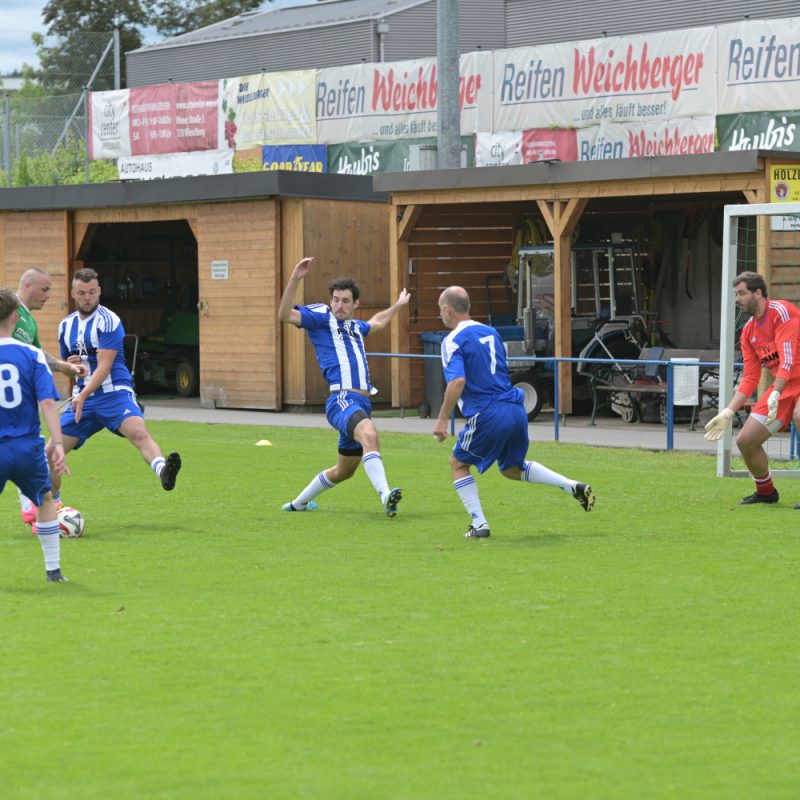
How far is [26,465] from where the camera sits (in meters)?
9.16

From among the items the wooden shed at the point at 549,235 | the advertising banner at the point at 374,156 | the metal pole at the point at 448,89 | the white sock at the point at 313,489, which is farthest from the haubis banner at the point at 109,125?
the white sock at the point at 313,489

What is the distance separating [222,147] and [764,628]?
102ft

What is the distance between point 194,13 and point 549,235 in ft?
170

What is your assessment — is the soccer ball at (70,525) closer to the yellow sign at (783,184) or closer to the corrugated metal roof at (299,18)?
the yellow sign at (783,184)

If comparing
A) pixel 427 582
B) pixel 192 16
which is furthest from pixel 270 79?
pixel 192 16

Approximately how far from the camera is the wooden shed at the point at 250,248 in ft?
78.5

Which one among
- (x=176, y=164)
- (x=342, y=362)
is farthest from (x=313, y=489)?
(x=176, y=164)

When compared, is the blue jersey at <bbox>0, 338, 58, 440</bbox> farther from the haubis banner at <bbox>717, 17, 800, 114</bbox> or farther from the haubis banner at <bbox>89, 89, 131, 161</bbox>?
the haubis banner at <bbox>89, 89, 131, 161</bbox>

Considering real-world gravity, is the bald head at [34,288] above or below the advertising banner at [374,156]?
below

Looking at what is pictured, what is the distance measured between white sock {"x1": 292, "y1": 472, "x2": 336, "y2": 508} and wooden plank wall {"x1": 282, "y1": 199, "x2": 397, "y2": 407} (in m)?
10.7

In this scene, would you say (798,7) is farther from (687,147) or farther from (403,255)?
(403,255)

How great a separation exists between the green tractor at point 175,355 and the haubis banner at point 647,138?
25.1 feet

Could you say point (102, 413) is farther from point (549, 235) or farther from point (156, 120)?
point (156, 120)

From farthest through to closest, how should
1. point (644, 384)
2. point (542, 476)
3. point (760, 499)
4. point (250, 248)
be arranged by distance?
point (250, 248) < point (644, 384) < point (760, 499) < point (542, 476)
